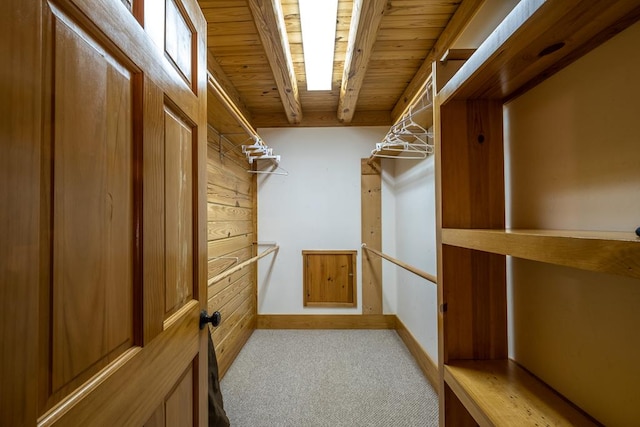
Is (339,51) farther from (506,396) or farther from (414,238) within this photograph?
(506,396)

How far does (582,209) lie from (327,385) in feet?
5.93

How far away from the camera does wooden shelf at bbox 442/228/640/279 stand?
0.36 m

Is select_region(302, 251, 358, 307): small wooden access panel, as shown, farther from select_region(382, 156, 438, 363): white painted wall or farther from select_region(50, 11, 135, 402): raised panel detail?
select_region(50, 11, 135, 402): raised panel detail

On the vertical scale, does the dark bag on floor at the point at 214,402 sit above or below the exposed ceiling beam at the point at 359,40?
below

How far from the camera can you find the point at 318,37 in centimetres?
169

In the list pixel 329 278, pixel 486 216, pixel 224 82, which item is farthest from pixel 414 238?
pixel 224 82

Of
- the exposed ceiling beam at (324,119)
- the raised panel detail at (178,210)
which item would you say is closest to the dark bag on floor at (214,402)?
the raised panel detail at (178,210)

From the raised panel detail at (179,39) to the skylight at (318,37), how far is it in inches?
34.4

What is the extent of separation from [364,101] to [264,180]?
4.38 ft

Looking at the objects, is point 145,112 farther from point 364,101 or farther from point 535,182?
point 364,101

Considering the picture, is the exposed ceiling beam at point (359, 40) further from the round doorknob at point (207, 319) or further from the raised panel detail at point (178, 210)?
the round doorknob at point (207, 319)

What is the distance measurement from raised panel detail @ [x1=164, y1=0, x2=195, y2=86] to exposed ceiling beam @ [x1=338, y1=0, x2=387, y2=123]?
88 centimetres

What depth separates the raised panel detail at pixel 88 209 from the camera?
1.29 feet

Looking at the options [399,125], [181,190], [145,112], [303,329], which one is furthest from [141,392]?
[303,329]
